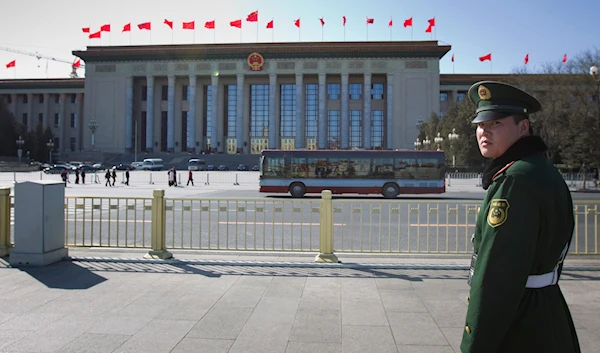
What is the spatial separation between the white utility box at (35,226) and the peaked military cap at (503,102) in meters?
6.80

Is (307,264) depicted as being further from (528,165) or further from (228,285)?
(528,165)

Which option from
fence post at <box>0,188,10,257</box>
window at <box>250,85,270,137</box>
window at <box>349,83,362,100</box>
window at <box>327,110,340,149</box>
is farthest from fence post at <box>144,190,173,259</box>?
window at <box>349,83,362,100</box>

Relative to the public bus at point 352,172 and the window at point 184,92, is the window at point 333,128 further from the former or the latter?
the public bus at point 352,172

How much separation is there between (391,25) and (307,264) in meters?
67.0

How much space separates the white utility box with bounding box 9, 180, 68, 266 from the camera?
688 centimetres

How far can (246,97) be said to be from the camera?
74938mm

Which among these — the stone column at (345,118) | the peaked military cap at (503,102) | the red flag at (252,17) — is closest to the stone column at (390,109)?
the stone column at (345,118)

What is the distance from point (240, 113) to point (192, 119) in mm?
8017

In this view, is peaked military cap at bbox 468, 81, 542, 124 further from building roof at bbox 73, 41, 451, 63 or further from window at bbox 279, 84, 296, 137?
window at bbox 279, 84, 296, 137

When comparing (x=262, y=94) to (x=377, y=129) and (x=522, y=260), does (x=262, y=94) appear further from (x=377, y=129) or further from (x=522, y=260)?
(x=522, y=260)

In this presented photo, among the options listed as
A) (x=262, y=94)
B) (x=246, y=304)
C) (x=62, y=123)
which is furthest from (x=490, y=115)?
(x=62, y=123)

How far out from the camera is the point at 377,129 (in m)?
73.2

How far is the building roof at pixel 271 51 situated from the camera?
68688 mm

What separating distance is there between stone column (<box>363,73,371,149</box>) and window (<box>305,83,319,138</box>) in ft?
25.6
